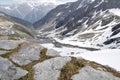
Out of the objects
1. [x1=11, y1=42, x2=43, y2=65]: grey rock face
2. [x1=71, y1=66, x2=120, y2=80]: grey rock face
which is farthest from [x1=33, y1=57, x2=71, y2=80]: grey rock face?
[x1=71, y1=66, x2=120, y2=80]: grey rock face

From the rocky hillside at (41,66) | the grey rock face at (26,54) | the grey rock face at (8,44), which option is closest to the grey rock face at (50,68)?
the rocky hillside at (41,66)

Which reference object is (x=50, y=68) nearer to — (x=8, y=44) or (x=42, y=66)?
(x=42, y=66)

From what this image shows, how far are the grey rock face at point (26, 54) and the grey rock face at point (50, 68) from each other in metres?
1.29

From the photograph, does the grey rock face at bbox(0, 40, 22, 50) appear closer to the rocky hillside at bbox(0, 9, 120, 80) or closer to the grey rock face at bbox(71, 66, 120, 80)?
the rocky hillside at bbox(0, 9, 120, 80)

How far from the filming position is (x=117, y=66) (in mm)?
37312

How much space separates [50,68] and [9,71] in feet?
10.4

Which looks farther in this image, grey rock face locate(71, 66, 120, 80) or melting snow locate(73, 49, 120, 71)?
melting snow locate(73, 49, 120, 71)

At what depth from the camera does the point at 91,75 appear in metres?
22.2

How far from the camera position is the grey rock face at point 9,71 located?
21828 mm

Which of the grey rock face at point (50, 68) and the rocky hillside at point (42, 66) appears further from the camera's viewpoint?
the rocky hillside at point (42, 66)

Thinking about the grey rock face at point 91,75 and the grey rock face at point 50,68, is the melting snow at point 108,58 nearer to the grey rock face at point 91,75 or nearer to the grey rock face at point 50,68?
the grey rock face at point 91,75

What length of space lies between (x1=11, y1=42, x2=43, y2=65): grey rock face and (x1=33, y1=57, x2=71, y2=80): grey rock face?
4.22 feet

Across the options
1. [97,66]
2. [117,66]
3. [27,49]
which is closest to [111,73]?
[97,66]

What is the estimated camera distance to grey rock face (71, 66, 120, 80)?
21.9 metres
